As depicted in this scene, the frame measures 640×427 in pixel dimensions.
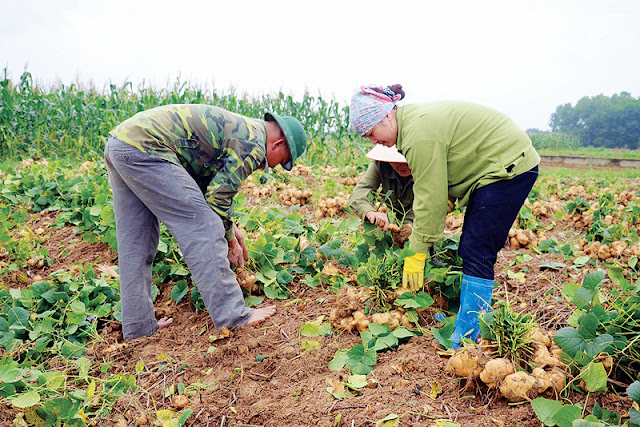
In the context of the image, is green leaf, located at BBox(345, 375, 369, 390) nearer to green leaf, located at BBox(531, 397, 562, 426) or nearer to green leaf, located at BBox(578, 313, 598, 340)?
green leaf, located at BBox(531, 397, 562, 426)

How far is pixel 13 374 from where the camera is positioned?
187cm

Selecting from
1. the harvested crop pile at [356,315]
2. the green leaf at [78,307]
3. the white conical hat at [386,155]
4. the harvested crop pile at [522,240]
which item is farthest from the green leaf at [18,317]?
the harvested crop pile at [522,240]

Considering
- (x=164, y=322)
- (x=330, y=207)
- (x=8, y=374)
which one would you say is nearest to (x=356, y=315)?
(x=164, y=322)

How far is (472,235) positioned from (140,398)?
1770 mm

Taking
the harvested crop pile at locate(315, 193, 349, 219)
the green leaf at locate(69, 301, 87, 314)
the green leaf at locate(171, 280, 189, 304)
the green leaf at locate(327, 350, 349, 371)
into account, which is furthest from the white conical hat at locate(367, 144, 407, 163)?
the green leaf at locate(69, 301, 87, 314)

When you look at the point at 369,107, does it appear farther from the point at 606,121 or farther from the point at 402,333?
the point at 606,121

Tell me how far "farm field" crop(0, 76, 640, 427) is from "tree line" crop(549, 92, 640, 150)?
39.2 m

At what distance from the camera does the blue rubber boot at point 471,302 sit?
6.73 feet

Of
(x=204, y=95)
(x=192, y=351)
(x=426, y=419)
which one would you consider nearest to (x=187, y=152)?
(x=192, y=351)

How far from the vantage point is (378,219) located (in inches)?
105

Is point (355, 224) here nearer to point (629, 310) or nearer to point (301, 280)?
point (301, 280)

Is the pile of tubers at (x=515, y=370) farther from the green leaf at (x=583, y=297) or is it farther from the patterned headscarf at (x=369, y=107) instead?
the patterned headscarf at (x=369, y=107)

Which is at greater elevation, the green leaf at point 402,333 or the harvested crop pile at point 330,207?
the green leaf at point 402,333

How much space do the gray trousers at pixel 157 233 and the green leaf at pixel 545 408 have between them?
1.56 m
